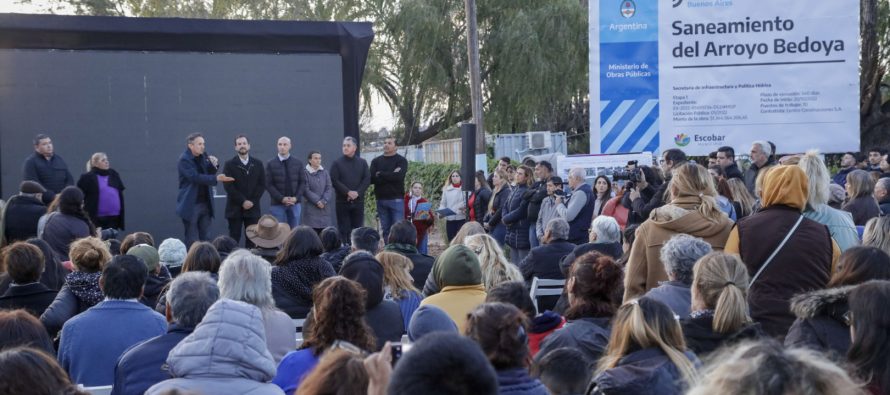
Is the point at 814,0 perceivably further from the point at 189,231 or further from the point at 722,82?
the point at 189,231

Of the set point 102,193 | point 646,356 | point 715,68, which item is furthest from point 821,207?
point 102,193

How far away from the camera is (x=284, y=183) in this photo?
1241 cm

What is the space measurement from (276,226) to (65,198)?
1904 millimetres

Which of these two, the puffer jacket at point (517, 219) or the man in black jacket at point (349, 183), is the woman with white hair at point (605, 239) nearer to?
the puffer jacket at point (517, 219)

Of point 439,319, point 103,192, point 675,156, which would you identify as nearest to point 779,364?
point 439,319

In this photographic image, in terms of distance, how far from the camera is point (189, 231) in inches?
486

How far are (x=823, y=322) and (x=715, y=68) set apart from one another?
7.12 meters

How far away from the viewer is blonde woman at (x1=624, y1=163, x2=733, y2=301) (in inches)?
231

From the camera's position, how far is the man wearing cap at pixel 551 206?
1105cm

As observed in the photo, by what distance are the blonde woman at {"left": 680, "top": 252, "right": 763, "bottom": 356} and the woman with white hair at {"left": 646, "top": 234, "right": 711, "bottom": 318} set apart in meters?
0.70

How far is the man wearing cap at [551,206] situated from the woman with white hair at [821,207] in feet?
15.7

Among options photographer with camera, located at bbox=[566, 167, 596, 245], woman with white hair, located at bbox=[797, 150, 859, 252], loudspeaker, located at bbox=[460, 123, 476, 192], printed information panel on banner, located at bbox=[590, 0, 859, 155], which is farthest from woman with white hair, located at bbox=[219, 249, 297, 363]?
loudspeaker, located at bbox=[460, 123, 476, 192]

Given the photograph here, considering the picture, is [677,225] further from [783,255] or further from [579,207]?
[579,207]

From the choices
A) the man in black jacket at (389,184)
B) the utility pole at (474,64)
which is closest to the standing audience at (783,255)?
the man in black jacket at (389,184)
